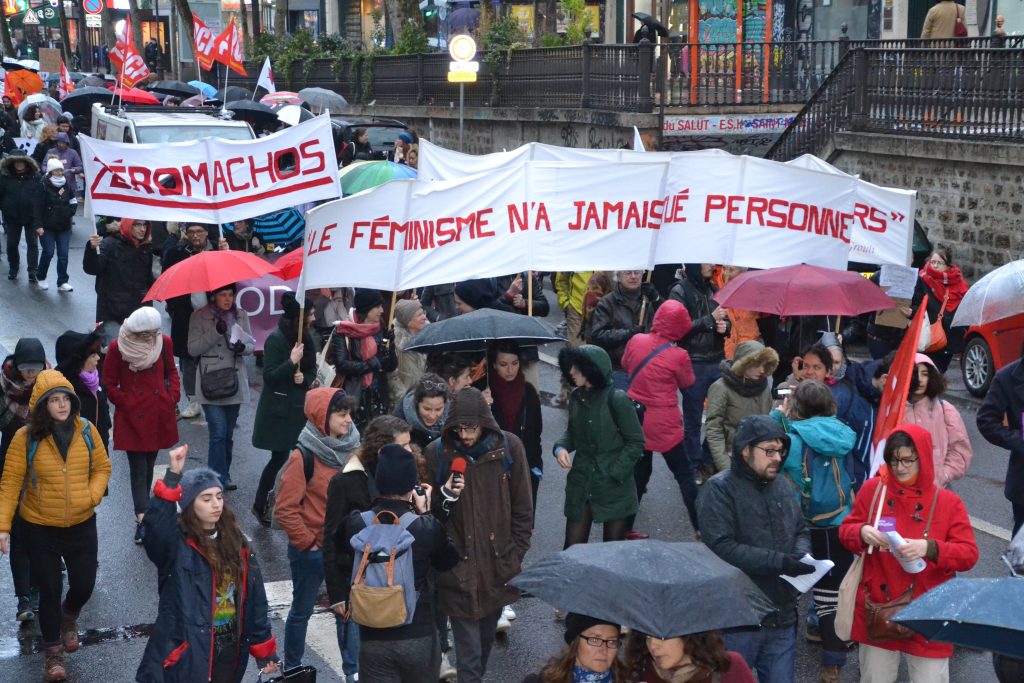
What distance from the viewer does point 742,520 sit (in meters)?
5.99

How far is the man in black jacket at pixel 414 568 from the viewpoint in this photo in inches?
217

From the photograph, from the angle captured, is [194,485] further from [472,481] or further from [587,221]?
[587,221]

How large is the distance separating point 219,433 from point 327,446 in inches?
126

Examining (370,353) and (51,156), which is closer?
(370,353)

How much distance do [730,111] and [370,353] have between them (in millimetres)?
16701

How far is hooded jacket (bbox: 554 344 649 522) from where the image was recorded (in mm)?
7754

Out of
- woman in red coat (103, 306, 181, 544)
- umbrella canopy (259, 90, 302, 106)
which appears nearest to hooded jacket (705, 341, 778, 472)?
woman in red coat (103, 306, 181, 544)

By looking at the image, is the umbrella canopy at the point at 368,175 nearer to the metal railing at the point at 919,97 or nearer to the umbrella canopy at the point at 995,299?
the metal railing at the point at 919,97

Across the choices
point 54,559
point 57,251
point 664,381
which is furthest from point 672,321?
point 57,251

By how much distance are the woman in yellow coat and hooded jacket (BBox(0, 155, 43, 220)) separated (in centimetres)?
1064

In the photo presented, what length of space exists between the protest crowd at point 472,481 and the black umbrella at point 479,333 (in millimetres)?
20

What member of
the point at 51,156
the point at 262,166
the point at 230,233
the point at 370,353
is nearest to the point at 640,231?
the point at 370,353

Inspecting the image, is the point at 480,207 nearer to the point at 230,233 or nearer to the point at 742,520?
the point at 742,520

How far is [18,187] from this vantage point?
17156mm
